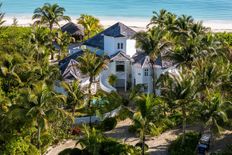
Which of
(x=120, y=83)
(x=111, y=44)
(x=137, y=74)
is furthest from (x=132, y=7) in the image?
(x=137, y=74)

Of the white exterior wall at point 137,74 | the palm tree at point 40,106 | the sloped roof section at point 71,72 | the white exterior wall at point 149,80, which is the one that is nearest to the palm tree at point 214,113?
the palm tree at point 40,106

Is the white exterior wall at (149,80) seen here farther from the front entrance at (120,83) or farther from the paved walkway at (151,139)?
the paved walkway at (151,139)

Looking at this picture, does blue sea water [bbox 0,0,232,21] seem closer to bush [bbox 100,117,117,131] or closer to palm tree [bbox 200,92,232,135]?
bush [bbox 100,117,117,131]

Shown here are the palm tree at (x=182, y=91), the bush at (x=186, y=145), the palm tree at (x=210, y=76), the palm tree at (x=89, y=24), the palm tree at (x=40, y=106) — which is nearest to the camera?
the palm tree at (x=40, y=106)

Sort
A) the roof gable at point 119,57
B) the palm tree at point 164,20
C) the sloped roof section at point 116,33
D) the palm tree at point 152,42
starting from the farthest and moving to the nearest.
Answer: the palm tree at point 164,20 < the sloped roof section at point 116,33 < the roof gable at point 119,57 < the palm tree at point 152,42

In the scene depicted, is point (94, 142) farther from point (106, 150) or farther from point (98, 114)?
point (98, 114)

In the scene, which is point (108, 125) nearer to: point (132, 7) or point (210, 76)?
point (210, 76)

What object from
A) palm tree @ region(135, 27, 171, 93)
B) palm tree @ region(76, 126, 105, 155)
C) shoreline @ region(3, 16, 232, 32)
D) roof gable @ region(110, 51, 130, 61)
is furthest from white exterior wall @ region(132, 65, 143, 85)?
shoreline @ region(3, 16, 232, 32)
